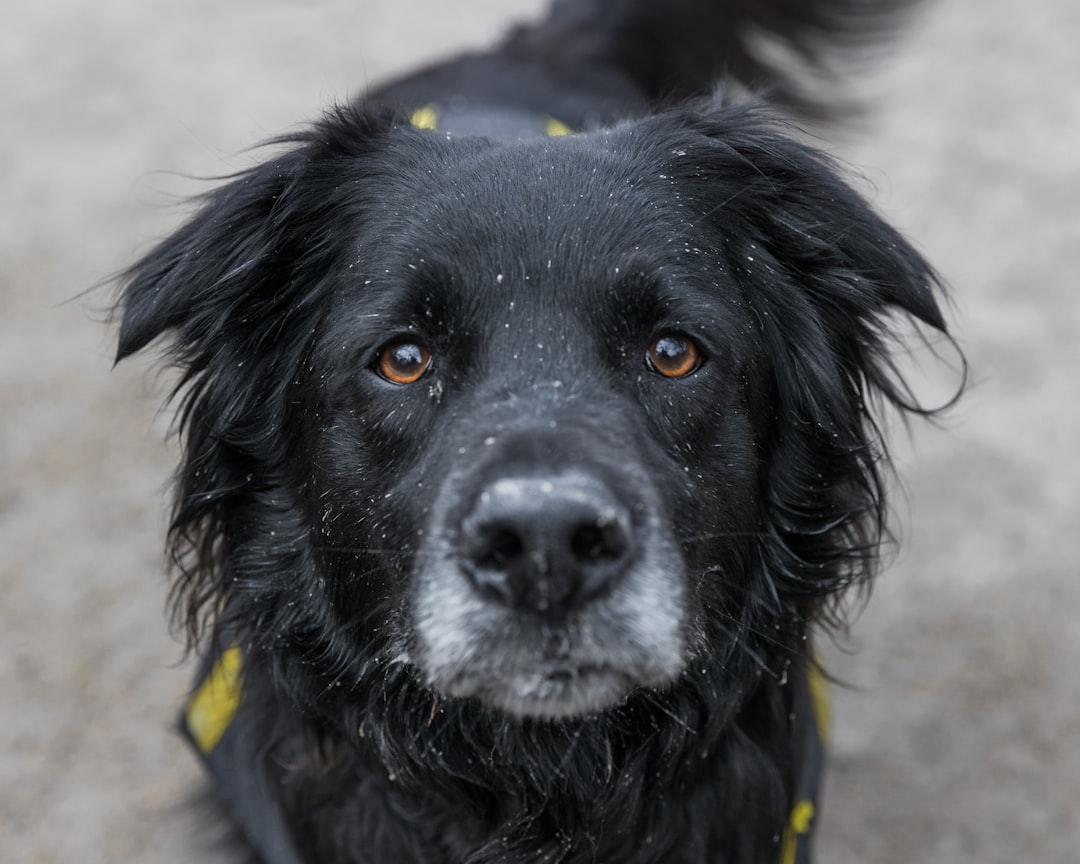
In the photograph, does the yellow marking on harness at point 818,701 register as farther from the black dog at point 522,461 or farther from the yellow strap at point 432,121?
the yellow strap at point 432,121

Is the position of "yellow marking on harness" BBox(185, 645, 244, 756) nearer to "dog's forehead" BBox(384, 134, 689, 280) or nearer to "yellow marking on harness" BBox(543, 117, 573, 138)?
"dog's forehead" BBox(384, 134, 689, 280)

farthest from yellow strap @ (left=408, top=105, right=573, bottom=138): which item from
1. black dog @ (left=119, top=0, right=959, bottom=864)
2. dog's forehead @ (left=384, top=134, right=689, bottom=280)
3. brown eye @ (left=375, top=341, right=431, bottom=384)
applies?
brown eye @ (left=375, top=341, right=431, bottom=384)

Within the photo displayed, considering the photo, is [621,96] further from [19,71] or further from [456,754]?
[19,71]

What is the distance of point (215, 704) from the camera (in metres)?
3.10

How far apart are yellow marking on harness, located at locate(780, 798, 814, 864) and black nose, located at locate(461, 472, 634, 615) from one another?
1170mm

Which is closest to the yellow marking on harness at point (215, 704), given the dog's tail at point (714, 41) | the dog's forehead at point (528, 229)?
the dog's forehead at point (528, 229)

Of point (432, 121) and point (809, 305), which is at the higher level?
point (432, 121)

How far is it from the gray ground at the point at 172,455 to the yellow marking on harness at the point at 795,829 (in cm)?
92

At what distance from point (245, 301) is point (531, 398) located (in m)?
0.83

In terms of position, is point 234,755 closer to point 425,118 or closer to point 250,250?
point 250,250

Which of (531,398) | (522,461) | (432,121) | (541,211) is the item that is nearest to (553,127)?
(432,121)

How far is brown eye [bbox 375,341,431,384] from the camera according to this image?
237cm

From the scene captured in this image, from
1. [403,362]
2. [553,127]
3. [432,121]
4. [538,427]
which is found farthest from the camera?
[553,127]

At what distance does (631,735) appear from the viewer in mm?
2568
